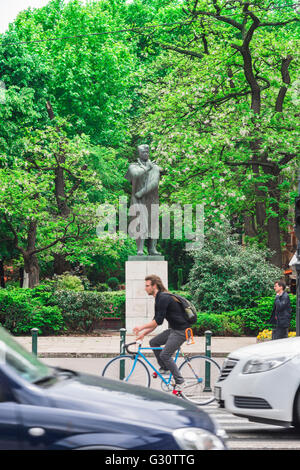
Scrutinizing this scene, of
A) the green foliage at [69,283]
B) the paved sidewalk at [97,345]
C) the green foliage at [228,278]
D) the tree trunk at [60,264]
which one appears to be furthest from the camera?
the tree trunk at [60,264]

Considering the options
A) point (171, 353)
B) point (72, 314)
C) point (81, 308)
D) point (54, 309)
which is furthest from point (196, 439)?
point (81, 308)

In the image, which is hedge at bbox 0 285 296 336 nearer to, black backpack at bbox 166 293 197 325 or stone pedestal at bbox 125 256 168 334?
stone pedestal at bbox 125 256 168 334

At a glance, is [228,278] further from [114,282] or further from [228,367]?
[114,282]

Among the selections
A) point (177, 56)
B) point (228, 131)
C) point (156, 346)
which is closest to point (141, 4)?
point (177, 56)

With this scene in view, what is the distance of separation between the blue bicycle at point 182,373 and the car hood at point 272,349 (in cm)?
209

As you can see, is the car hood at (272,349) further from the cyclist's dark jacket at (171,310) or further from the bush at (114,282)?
the bush at (114,282)

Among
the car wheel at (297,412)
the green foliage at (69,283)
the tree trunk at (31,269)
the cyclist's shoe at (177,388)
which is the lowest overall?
the cyclist's shoe at (177,388)

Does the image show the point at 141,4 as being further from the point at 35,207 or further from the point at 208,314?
the point at 208,314

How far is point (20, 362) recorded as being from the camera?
15.1ft

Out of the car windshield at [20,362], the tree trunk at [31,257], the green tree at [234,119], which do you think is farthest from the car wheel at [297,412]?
the tree trunk at [31,257]

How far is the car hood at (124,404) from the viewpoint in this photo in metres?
4.20

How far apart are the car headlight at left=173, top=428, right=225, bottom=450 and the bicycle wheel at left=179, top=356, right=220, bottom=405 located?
6200 millimetres

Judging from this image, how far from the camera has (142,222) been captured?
21172mm

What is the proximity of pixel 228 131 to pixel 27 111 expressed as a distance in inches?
311
